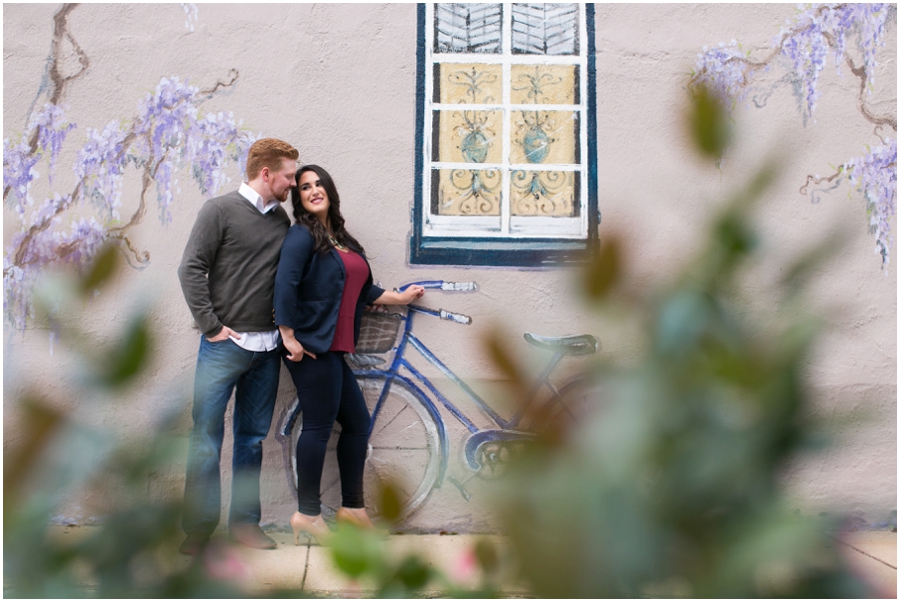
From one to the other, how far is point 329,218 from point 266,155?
0.36 meters

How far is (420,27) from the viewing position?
10.4 ft

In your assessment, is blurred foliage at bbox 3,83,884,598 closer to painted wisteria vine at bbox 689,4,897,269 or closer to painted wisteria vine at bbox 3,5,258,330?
painted wisteria vine at bbox 3,5,258,330

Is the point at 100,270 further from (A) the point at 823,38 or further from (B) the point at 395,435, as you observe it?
(A) the point at 823,38

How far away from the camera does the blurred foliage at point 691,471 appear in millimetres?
384

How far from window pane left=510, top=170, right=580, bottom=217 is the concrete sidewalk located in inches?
110

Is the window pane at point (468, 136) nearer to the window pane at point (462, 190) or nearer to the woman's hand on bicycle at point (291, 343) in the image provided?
the window pane at point (462, 190)

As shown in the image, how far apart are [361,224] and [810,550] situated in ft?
9.48

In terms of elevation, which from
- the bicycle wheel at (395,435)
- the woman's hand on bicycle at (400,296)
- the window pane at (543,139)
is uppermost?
the window pane at (543,139)

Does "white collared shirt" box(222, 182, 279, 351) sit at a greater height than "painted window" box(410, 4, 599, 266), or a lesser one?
lesser

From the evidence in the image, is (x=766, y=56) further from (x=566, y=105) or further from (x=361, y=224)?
(x=361, y=224)

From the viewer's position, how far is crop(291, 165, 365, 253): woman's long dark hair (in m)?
2.81

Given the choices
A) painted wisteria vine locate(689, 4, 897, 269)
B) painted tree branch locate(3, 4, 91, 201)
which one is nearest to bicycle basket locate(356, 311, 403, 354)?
painted tree branch locate(3, 4, 91, 201)

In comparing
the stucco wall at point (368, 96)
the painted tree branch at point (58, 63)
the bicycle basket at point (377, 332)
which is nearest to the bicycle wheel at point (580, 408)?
the stucco wall at point (368, 96)

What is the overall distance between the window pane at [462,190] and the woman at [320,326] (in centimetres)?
47
